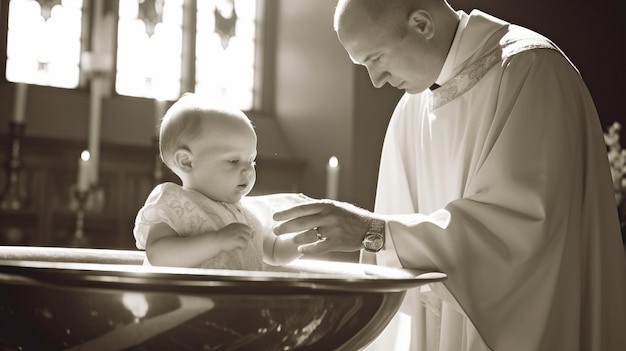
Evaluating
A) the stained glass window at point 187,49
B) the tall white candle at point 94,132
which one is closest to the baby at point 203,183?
the tall white candle at point 94,132

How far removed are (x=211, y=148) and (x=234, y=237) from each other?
0.81 ft

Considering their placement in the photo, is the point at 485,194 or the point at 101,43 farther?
the point at 101,43

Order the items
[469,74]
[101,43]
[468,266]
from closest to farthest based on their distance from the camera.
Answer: [468,266]
[469,74]
[101,43]

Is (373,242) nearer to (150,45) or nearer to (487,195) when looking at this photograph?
(487,195)

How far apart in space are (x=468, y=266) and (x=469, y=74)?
71cm

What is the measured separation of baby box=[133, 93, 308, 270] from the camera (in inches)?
69.3

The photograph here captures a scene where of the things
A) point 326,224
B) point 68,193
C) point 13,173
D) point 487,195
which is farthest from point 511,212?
point 68,193

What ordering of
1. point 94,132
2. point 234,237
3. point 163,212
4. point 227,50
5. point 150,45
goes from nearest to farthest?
1. point 234,237
2. point 163,212
3. point 94,132
4. point 150,45
5. point 227,50

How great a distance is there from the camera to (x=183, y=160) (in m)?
1.82

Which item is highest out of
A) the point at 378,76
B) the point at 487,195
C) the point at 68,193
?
the point at 378,76

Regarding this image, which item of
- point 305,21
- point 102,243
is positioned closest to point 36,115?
point 102,243

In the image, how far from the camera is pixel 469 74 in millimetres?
2314

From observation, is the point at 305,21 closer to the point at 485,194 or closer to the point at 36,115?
the point at 36,115

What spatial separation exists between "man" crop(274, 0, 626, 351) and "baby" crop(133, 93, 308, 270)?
18 cm
